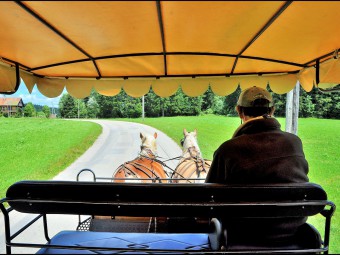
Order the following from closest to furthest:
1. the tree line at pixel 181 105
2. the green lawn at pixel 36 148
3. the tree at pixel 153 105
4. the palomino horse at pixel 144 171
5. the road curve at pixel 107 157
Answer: the palomino horse at pixel 144 171 → the road curve at pixel 107 157 → the green lawn at pixel 36 148 → the tree line at pixel 181 105 → the tree at pixel 153 105

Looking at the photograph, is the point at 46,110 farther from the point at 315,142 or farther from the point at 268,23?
the point at 268,23

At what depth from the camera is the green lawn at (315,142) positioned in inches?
367

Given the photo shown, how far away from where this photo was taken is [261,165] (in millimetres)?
1774

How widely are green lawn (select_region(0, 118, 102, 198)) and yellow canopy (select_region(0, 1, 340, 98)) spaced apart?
7280 millimetres

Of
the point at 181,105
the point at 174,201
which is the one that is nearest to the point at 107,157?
the point at 174,201

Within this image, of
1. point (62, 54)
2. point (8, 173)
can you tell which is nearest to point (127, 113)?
point (8, 173)

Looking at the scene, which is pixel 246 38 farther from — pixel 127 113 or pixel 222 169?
pixel 127 113

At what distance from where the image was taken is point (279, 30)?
8.40 feet

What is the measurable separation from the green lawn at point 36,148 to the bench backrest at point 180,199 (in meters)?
8.88

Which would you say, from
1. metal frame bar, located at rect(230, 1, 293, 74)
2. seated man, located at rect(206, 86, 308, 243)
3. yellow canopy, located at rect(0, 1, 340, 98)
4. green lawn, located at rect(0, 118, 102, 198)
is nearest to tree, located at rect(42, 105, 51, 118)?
green lawn, located at rect(0, 118, 102, 198)

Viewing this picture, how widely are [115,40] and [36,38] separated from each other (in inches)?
30.3

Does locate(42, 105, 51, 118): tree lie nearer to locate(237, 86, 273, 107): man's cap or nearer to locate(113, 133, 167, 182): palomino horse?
locate(113, 133, 167, 182): palomino horse

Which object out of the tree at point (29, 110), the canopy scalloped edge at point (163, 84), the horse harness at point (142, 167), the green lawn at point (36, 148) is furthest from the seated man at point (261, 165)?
the tree at point (29, 110)

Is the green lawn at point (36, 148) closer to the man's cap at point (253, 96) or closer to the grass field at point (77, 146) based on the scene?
the grass field at point (77, 146)
